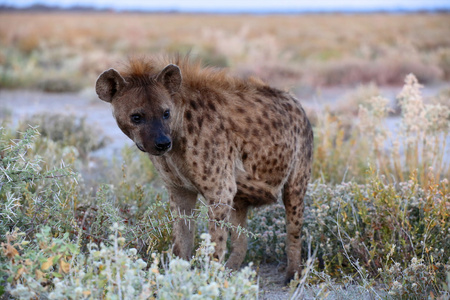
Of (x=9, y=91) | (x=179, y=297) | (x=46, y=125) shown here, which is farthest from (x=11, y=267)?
(x=9, y=91)

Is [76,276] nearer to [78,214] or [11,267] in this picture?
[11,267]

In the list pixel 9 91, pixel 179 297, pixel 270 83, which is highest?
pixel 270 83

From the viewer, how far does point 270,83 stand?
4.63 meters

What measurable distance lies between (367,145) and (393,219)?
2.50m

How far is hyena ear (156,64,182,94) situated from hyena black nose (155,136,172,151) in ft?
1.50

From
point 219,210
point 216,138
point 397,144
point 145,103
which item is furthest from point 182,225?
point 397,144

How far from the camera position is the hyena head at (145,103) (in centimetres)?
351

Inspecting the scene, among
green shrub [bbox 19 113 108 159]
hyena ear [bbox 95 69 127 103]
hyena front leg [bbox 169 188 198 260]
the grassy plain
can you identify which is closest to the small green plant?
the grassy plain

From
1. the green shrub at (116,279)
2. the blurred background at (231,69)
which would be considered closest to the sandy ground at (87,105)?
the blurred background at (231,69)

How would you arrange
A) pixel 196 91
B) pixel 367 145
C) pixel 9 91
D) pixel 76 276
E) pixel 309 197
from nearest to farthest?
pixel 76 276, pixel 196 91, pixel 309 197, pixel 367 145, pixel 9 91

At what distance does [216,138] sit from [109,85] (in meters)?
0.80

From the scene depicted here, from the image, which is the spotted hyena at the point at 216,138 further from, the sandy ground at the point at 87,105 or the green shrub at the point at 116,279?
the sandy ground at the point at 87,105

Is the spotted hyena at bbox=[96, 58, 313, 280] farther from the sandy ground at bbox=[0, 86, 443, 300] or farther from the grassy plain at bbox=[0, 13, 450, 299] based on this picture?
the sandy ground at bbox=[0, 86, 443, 300]

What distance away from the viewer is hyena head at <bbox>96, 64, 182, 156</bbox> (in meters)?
3.51
